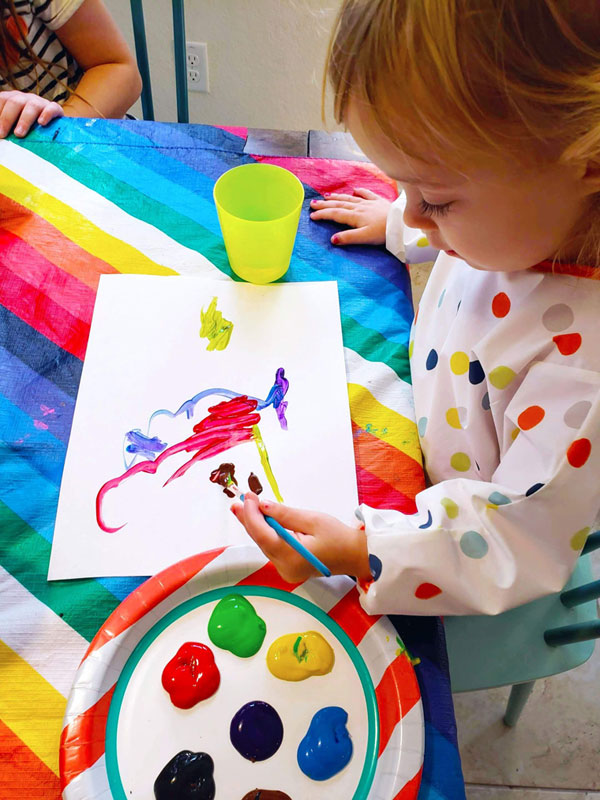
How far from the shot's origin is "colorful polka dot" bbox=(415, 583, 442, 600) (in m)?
0.52

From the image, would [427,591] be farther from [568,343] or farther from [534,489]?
[568,343]

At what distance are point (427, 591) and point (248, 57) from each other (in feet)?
5.15

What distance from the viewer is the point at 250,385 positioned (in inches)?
25.7

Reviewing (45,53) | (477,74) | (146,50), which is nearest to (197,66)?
(146,50)

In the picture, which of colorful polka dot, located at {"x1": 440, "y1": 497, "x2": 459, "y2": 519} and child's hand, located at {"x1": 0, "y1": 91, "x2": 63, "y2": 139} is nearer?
colorful polka dot, located at {"x1": 440, "y1": 497, "x2": 459, "y2": 519}

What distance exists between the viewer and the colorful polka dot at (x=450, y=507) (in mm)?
531

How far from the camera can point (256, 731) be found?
461 millimetres

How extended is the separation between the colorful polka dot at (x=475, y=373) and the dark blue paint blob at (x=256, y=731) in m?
0.35

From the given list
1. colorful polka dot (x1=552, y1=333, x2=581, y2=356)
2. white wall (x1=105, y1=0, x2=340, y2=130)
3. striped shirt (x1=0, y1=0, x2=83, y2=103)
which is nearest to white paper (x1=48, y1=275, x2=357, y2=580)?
colorful polka dot (x1=552, y1=333, x2=581, y2=356)

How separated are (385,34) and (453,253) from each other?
0.73 ft

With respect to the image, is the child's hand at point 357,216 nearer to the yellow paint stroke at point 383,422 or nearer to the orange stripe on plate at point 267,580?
the yellow paint stroke at point 383,422

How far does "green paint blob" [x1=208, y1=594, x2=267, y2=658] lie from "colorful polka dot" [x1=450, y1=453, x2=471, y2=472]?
260 millimetres

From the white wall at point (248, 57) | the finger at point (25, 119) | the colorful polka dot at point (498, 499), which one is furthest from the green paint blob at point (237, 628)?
the white wall at point (248, 57)

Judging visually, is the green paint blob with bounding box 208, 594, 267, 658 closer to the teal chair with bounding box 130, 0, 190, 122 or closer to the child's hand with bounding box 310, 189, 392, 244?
the child's hand with bounding box 310, 189, 392, 244
